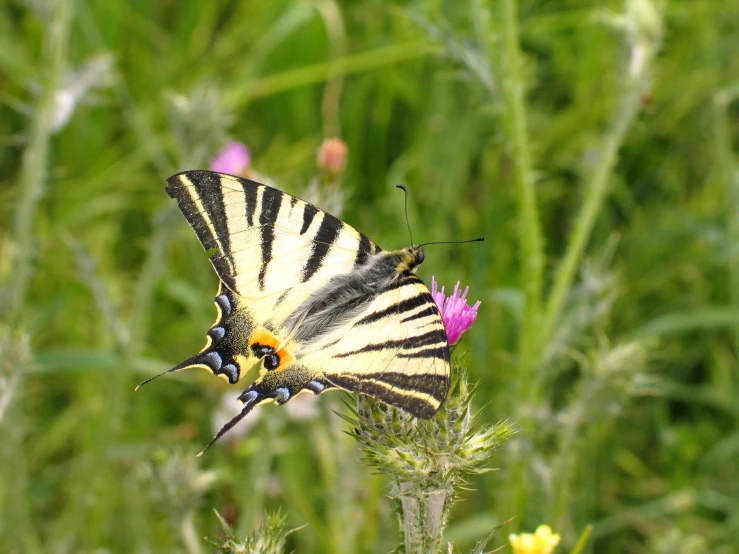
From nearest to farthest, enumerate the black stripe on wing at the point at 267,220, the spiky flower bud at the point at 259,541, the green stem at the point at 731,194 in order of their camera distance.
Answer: the spiky flower bud at the point at 259,541 < the black stripe on wing at the point at 267,220 < the green stem at the point at 731,194

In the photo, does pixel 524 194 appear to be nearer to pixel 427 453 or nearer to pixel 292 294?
pixel 292 294

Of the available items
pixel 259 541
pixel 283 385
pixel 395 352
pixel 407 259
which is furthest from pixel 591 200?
pixel 259 541

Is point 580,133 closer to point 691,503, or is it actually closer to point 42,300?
point 691,503

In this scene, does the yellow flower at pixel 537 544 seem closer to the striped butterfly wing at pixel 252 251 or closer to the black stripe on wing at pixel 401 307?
the black stripe on wing at pixel 401 307

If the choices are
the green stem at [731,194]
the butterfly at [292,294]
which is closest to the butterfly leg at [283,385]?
the butterfly at [292,294]

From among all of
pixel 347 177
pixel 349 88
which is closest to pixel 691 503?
pixel 347 177
